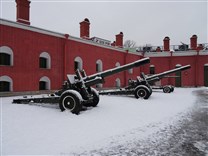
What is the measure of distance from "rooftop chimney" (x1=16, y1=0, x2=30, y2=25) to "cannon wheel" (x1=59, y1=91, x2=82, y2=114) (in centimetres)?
833

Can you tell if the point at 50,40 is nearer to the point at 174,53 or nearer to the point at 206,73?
the point at 174,53

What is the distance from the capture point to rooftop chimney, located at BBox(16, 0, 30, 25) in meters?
12.3

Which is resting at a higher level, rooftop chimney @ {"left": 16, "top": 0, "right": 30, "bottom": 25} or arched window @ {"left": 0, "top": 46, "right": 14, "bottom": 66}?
rooftop chimney @ {"left": 16, "top": 0, "right": 30, "bottom": 25}

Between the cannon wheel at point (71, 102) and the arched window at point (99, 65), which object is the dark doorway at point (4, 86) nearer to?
the cannon wheel at point (71, 102)

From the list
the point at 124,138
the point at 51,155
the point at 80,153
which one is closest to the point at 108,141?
the point at 124,138

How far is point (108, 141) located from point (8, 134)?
7.48 ft

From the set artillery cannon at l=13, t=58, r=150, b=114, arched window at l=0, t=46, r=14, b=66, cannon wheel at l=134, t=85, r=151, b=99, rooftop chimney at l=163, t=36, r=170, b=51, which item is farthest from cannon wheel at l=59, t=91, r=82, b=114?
rooftop chimney at l=163, t=36, r=170, b=51

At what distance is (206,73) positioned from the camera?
23.5m

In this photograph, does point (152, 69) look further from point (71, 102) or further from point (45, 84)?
point (71, 102)

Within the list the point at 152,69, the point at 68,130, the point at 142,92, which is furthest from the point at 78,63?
the point at 152,69

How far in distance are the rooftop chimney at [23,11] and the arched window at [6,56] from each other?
2.43 m

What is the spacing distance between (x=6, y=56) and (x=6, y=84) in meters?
1.70

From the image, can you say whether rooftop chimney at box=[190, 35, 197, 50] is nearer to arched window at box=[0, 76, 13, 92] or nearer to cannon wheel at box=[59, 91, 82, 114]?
arched window at box=[0, 76, 13, 92]

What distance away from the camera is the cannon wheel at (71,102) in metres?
6.22
